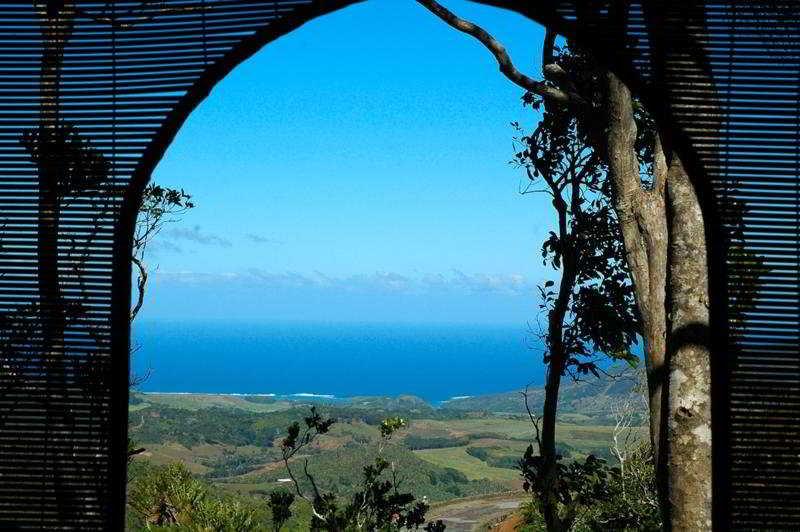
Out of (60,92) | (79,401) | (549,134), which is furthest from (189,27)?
(549,134)

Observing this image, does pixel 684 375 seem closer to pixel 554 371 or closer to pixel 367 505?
pixel 554 371

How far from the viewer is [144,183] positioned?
280 cm

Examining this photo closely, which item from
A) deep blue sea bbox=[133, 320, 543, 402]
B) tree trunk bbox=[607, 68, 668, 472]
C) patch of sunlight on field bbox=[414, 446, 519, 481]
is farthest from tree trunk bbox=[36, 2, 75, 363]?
deep blue sea bbox=[133, 320, 543, 402]

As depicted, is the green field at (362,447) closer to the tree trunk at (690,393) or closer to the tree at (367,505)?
the tree at (367,505)

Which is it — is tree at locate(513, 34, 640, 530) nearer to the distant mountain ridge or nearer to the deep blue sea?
the distant mountain ridge

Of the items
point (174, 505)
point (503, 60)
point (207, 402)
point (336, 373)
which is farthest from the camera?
point (336, 373)

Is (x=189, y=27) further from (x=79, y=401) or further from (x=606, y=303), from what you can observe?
(x=606, y=303)

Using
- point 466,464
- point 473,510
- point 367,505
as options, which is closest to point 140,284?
point 367,505

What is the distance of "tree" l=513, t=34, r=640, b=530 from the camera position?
5105 mm

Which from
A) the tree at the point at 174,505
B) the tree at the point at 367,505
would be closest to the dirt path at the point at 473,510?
the tree at the point at 174,505

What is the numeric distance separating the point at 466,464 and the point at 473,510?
18167 mm

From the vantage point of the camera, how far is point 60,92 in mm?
2865

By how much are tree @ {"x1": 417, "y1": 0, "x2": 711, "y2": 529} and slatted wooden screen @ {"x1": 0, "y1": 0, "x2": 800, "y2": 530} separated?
0.27 meters

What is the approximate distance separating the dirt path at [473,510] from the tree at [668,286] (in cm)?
1320
